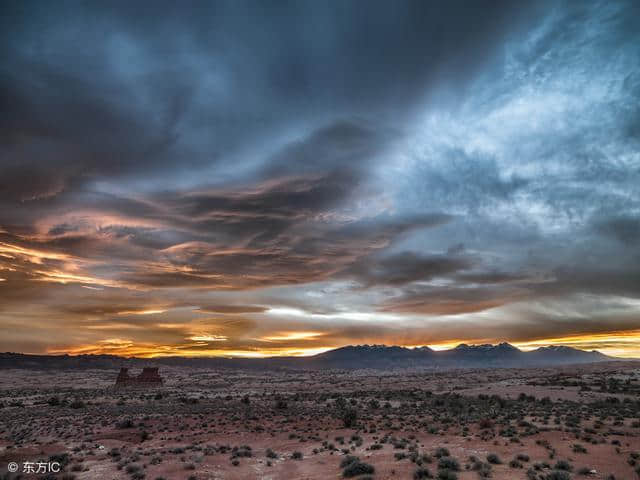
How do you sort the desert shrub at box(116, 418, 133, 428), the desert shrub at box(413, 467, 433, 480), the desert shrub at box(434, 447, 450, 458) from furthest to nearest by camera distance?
the desert shrub at box(116, 418, 133, 428) < the desert shrub at box(434, 447, 450, 458) < the desert shrub at box(413, 467, 433, 480)

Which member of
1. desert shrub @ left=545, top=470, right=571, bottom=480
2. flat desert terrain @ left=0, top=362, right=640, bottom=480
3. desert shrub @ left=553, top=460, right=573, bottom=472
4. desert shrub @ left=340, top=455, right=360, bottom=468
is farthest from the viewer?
desert shrub @ left=340, top=455, right=360, bottom=468

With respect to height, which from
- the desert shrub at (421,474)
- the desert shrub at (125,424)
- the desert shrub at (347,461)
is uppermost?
the desert shrub at (421,474)

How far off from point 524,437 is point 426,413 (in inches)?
544

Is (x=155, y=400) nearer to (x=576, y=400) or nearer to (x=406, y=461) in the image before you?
(x=406, y=461)

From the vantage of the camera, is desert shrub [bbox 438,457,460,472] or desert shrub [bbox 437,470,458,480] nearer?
desert shrub [bbox 437,470,458,480]

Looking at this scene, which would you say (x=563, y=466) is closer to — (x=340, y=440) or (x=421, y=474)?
(x=421, y=474)

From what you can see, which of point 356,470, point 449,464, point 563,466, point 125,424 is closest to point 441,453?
point 449,464

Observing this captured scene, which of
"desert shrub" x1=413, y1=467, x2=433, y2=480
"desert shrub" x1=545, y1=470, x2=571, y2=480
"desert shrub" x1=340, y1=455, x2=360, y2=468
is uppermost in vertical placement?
"desert shrub" x1=545, y1=470, x2=571, y2=480

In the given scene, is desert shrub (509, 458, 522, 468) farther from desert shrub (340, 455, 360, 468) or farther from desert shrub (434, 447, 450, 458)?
desert shrub (340, 455, 360, 468)

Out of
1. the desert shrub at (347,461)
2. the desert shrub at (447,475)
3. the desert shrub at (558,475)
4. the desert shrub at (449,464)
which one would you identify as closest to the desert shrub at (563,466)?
the desert shrub at (558,475)

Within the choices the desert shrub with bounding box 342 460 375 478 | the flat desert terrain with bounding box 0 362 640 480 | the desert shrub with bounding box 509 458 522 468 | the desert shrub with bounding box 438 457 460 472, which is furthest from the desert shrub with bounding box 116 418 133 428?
the desert shrub with bounding box 509 458 522 468

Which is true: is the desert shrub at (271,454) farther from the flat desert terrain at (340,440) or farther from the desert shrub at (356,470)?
the desert shrub at (356,470)

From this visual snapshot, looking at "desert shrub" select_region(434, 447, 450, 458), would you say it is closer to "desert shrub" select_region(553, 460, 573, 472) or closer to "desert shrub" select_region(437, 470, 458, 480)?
"desert shrub" select_region(437, 470, 458, 480)

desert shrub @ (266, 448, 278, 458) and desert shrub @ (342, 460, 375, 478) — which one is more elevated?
desert shrub @ (342, 460, 375, 478)
